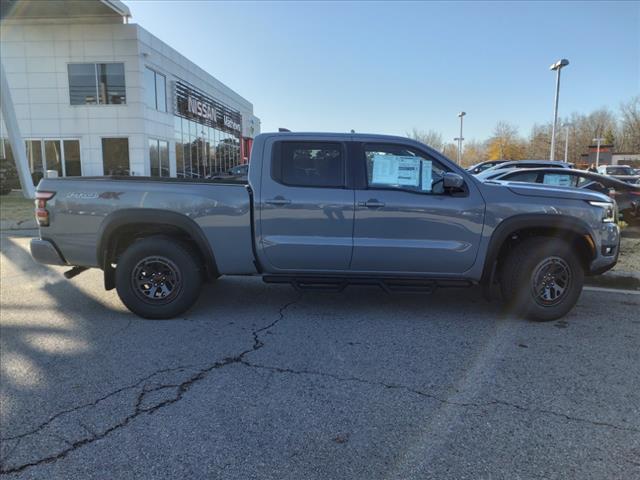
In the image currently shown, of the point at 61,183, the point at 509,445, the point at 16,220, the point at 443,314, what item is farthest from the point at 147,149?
the point at 509,445

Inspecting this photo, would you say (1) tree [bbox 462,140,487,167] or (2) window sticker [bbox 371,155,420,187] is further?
(1) tree [bbox 462,140,487,167]

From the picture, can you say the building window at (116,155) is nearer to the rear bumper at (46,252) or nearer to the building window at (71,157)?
the building window at (71,157)

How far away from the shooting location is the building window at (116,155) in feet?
79.1

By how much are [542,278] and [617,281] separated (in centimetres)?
262

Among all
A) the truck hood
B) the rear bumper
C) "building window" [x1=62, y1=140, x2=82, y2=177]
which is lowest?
the rear bumper

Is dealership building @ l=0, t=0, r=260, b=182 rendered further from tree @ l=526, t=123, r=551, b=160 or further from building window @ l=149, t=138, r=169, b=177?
tree @ l=526, t=123, r=551, b=160

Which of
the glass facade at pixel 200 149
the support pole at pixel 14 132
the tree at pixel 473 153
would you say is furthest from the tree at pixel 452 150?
the support pole at pixel 14 132

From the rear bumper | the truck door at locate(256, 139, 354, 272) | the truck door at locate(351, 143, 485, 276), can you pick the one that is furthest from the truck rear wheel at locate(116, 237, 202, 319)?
the truck door at locate(351, 143, 485, 276)

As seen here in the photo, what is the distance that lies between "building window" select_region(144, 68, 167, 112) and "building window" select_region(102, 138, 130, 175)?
251 cm

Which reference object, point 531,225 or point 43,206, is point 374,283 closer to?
point 531,225

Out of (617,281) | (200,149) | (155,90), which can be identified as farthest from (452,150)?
(617,281)

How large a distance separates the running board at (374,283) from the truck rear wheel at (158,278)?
85 centimetres

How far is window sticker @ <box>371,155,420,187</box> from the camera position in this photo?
497 centimetres

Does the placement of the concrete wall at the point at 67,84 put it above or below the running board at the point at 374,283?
above
